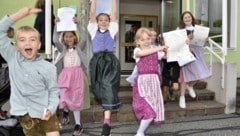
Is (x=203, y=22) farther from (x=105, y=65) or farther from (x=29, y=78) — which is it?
(x=29, y=78)

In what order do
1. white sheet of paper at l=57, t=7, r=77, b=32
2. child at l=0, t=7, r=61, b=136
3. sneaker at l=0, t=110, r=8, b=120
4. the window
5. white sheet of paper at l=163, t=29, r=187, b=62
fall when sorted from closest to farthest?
1. child at l=0, t=7, r=61, b=136
2. sneaker at l=0, t=110, r=8, b=120
3. white sheet of paper at l=57, t=7, r=77, b=32
4. white sheet of paper at l=163, t=29, r=187, b=62
5. the window

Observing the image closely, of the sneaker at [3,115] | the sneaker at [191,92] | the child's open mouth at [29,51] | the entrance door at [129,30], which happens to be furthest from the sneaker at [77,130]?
the entrance door at [129,30]

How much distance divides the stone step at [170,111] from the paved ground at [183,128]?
5.5 inches

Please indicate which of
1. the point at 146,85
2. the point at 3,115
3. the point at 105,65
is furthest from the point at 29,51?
the point at 146,85

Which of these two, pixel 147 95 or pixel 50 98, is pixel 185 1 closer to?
pixel 147 95

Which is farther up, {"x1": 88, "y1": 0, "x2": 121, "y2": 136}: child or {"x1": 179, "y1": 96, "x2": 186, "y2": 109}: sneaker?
{"x1": 88, "y1": 0, "x2": 121, "y2": 136}: child

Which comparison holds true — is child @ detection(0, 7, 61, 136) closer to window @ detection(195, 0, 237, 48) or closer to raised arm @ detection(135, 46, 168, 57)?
raised arm @ detection(135, 46, 168, 57)

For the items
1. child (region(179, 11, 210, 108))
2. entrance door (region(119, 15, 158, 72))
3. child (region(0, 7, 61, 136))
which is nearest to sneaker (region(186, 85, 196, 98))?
child (region(179, 11, 210, 108))

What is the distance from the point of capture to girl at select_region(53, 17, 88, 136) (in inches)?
245

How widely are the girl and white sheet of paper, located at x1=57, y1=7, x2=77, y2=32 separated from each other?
0.06 metres

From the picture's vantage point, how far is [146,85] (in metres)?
5.93

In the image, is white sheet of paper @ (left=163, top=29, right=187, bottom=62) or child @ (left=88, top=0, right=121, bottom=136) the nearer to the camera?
child @ (left=88, top=0, right=121, bottom=136)

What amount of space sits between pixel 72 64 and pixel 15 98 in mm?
2150

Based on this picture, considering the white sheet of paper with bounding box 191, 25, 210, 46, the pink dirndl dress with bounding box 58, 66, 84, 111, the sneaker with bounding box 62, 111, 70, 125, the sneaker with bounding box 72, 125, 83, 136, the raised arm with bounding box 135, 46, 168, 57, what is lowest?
the sneaker with bounding box 72, 125, 83, 136
